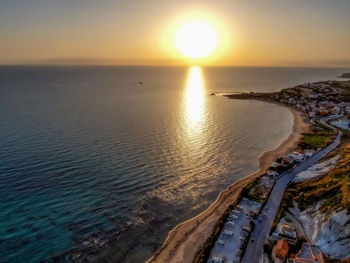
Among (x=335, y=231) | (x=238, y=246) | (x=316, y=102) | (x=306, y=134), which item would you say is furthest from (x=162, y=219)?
(x=316, y=102)

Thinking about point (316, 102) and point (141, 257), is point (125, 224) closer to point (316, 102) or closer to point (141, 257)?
point (141, 257)

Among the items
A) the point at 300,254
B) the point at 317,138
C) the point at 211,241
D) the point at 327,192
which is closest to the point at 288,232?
the point at 300,254

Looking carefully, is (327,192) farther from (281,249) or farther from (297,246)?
(281,249)

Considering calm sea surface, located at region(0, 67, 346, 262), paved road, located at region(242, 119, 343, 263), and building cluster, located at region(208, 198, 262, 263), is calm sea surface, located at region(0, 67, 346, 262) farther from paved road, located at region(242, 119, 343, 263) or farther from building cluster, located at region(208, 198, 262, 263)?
paved road, located at region(242, 119, 343, 263)

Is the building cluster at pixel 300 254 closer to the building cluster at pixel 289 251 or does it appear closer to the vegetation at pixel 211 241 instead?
the building cluster at pixel 289 251

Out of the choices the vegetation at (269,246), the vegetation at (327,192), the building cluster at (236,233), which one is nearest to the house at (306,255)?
the vegetation at (269,246)
